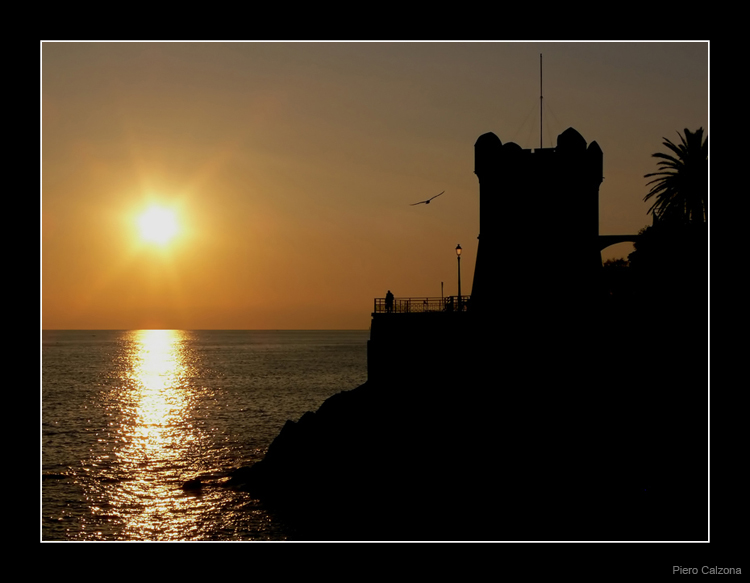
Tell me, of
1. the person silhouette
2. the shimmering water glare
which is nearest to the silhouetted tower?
the person silhouette

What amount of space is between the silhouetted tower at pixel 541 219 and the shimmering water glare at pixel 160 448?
1411 centimetres

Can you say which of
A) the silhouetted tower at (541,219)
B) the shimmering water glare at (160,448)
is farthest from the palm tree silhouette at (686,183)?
the shimmering water glare at (160,448)

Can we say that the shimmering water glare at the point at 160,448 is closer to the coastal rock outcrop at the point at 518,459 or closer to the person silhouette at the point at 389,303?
the coastal rock outcrop at the point at 518,459

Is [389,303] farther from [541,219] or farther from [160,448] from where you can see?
[160,448]

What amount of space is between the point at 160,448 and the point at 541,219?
32.3m

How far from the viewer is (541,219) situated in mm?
34250

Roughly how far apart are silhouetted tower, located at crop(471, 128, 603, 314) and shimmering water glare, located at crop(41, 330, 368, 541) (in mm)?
14107

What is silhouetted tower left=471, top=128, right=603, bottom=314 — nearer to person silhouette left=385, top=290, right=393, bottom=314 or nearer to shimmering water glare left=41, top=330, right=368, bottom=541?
person silhouette left=385, top=290, right=393, bottom=314

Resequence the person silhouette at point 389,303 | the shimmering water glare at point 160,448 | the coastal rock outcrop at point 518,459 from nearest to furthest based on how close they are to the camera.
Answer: the coastal rock outcrop at point 518,459 < the shimmering water glare at point 160,448 < the person silhouette at point 389,303

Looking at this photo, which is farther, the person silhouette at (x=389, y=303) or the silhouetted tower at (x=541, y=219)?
the person silhouette at (x=389, y=303)

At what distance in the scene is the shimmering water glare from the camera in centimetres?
3294

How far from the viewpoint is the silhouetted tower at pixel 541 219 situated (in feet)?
111

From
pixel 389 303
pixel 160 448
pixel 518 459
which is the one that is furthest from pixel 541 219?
pixel 160 448
